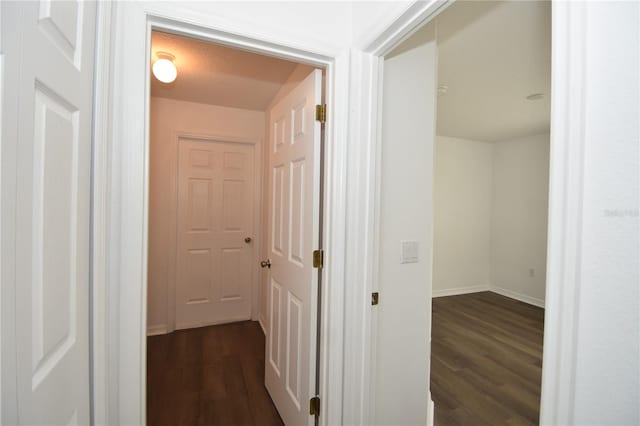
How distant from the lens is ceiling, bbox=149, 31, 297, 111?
76.9 inches

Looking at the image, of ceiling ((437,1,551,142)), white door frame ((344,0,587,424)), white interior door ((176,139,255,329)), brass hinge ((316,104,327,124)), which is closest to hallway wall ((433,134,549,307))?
ceiling ((437,1,551,142))

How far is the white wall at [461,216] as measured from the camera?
15.0ft

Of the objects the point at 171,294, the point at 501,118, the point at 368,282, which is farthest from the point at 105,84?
the point at 501,118

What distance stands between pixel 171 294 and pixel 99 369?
2.36 meters

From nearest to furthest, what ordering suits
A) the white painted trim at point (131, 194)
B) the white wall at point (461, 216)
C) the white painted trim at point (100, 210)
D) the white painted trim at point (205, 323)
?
the white painted trim at point (100, 210)
the white painted trim at point (131, 194)
the white painted trim at point (205, 323)
the white wall at point (461, 216)

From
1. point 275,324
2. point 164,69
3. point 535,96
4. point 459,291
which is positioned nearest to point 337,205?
point 275,324

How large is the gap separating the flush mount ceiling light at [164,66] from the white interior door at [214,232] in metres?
1.05

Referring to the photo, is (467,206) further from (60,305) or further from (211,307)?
(60,305)

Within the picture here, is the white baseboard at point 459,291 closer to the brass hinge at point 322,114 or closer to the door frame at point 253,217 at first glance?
the door frame at point 253,217

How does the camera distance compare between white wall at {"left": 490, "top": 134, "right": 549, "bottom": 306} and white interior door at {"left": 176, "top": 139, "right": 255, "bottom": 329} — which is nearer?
white interior door at {"left": 176, "top": 139, "right": 255, "bottom": 329}

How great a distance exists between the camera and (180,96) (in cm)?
285

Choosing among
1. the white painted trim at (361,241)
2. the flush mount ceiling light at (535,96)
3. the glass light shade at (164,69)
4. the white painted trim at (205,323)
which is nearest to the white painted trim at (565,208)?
the white painted trim at (361,241)

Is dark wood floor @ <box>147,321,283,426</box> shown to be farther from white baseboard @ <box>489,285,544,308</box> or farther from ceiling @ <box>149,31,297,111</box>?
white baseboard @ <box>489,285,544,308</box>

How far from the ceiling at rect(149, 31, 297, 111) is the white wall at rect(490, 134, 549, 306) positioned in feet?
13.1
